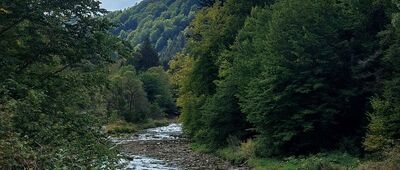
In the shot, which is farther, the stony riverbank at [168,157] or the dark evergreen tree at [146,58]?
the dark evergreen tree at [146,58]

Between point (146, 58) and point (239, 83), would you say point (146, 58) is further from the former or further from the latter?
point (239, 83)

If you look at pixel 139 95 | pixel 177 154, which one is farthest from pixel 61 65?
pixel 139 95

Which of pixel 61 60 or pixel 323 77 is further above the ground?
pixel 61 60

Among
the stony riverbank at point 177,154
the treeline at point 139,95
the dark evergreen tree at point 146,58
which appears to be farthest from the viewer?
the dark evergreen tree at point 146,58

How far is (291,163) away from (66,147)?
16845mm

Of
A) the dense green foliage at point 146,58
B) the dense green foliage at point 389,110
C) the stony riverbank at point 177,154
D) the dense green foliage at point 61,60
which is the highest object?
the dense green foliage at point 146,58

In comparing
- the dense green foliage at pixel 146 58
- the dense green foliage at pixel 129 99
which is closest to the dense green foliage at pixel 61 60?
the dense green foliage at pixel 129 99

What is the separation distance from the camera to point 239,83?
35.3 metres

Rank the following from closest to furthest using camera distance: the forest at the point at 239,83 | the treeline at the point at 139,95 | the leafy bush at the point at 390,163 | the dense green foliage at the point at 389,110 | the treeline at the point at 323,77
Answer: the forest at the point at 239,83 → the leafy bush at the point at 390,163 → the dense green foliage at the point at 389,110 → the treeline at the point at 323,77 → the treeline at the point at 139,95

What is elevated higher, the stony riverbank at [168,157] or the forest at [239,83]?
the forest at [239,83]

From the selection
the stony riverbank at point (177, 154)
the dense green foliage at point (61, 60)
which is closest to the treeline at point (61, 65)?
the dense green foliage at point (61, 60)

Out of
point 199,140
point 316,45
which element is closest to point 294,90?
point 316,45

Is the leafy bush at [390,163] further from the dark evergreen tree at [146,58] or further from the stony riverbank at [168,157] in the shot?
the dark evergreen tree at [146,58]

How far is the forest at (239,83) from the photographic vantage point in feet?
47.2
